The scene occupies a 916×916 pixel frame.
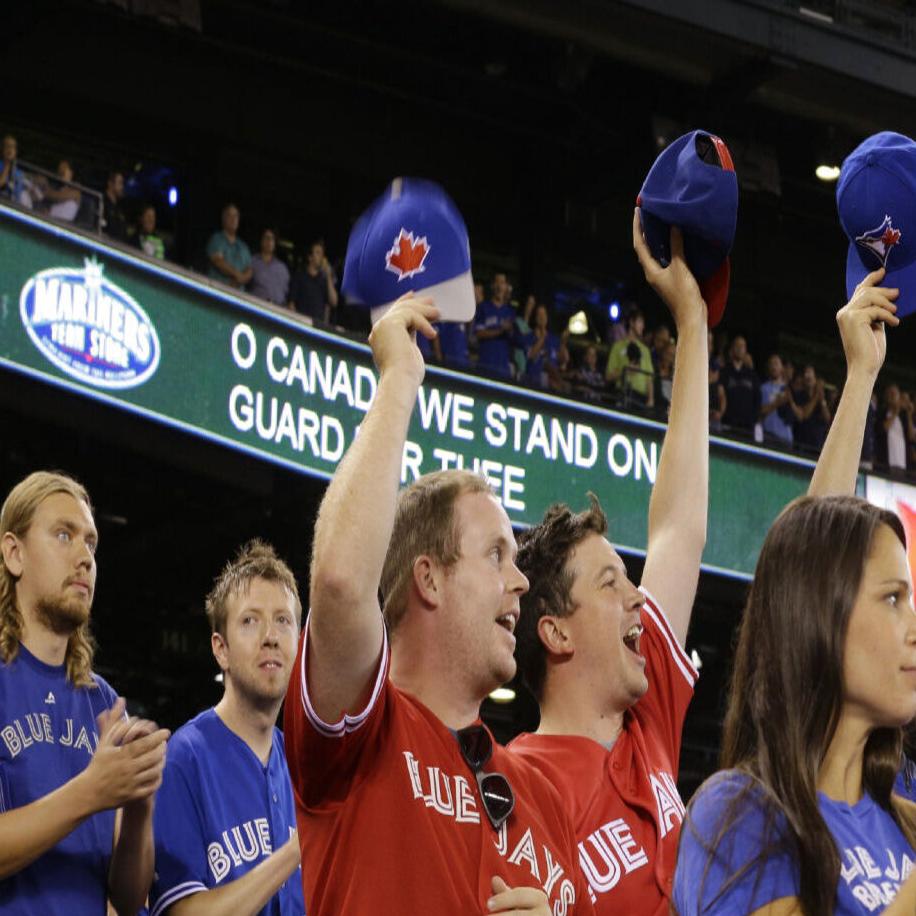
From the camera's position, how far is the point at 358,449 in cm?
242

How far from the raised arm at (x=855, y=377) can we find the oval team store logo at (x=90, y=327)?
268 inches

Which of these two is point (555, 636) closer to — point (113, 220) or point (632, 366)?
point (113, 220)

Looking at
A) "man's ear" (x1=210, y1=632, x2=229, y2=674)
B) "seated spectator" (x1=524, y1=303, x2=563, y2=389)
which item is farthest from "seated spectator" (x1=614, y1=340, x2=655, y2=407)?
"man's ear" (x1=210, y1=632, x2=229, y2=674)

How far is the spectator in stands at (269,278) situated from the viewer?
12000 mm

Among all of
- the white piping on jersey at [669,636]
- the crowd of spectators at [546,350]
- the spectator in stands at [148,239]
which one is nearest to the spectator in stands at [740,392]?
the crowd of spectators at [546,350]

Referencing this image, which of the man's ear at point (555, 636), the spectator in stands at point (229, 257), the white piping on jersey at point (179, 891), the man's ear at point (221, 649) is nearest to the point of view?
the man's ear at point (555, 636)

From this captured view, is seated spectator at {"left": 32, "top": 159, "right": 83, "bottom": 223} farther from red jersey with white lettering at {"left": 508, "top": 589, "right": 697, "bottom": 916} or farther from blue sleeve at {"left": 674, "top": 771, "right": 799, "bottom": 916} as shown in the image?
blue sleeve at {"left": 674, "top": 771, "right": 799, "bottom": 916}

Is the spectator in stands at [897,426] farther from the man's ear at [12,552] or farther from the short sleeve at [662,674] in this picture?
the man's ear at [12,552]

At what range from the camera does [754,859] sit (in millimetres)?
2033

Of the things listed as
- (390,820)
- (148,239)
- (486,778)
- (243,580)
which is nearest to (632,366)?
(148,239)

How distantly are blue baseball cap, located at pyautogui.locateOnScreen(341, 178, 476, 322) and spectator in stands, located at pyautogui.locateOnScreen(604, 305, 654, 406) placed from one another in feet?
33.8

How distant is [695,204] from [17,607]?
1778mm

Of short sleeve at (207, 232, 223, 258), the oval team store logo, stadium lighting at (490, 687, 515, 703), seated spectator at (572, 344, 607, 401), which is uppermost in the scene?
short sleeve at (207, 232, 223, 258)

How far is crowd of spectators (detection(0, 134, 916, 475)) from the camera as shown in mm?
11148
